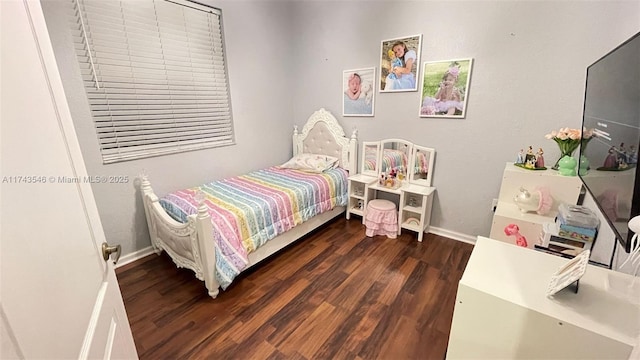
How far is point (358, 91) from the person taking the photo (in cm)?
299

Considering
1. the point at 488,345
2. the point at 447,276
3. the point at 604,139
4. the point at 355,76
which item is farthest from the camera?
the point at 355,76

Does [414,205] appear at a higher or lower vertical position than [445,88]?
lower

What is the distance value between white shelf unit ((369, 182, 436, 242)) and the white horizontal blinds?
1997mm

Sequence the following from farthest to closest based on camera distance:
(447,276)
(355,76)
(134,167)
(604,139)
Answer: (355,76) → (134,167) → (447,276) → (604,139)

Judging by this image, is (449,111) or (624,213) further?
(449,111)

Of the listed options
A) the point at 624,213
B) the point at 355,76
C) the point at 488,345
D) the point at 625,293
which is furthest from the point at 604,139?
the point at 355,76

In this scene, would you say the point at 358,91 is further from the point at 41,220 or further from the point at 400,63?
the point at 41,220

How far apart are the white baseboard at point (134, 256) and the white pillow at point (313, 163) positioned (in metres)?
1.67

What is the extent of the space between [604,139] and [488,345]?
0.96m

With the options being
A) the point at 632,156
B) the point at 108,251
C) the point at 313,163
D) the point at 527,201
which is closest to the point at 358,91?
the point at 313,163

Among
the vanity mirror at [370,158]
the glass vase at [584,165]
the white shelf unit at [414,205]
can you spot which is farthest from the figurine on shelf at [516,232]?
the vanity mirror at [370,158]

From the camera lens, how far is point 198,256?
1.88 metres

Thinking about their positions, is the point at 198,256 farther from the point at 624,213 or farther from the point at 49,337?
the point at 624,213

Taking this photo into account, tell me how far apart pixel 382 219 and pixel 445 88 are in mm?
1410
